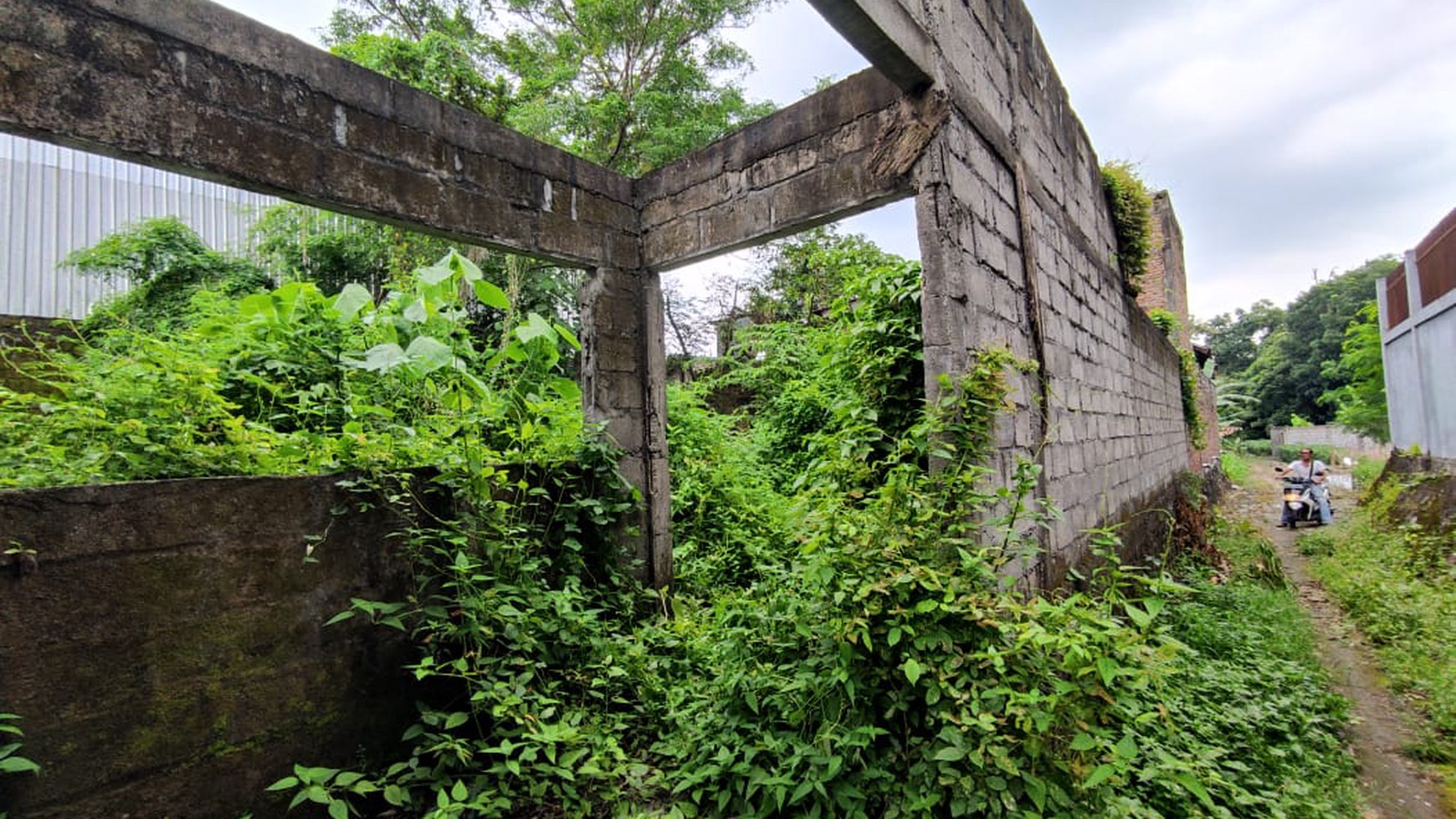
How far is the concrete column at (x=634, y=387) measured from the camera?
399 cm

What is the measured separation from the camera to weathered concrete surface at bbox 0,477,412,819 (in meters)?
1.92

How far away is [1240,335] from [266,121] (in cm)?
5626

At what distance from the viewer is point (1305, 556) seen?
7.76 metres

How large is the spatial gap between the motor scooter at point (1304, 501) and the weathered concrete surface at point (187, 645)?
39.9 ft

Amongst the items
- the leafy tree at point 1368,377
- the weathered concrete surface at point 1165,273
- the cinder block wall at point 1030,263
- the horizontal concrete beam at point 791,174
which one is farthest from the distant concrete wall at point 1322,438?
the horizontal concrete beam at point 791,174

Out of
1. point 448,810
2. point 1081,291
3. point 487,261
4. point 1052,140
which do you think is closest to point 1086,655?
point 448,810

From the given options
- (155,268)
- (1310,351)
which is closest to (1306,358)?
(1310,351)

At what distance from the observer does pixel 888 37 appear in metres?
2.46

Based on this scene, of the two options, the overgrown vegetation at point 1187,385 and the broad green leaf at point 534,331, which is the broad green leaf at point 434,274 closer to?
the broad green leaf at point 534,331

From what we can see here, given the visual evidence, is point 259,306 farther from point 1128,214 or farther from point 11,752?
point 1128,214

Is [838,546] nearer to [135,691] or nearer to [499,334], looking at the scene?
[135,691]

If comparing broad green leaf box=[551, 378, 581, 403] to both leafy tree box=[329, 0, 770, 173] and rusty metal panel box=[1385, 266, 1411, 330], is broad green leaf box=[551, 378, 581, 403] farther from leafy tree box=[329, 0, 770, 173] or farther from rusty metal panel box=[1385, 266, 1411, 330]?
rusty metal panel box=[1385, 266, 1411, 330]

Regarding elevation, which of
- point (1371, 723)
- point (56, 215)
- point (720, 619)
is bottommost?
point (1371, 723)

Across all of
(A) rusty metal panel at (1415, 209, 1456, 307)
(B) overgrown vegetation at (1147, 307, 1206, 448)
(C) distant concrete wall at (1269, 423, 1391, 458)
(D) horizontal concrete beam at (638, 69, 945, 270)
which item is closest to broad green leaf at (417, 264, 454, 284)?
(D) horizontal concrete beam at (638, 69, 945, 270)
